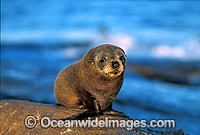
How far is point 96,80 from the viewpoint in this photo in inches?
187

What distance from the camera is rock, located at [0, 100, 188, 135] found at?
14.3ft

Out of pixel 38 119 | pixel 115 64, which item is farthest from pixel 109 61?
pixel 38 119

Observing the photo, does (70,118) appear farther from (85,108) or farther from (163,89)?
(163,89)

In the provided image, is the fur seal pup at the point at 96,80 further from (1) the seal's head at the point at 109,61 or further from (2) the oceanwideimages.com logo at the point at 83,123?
(2) the oceanwideimages.com logo at the point at 83,123

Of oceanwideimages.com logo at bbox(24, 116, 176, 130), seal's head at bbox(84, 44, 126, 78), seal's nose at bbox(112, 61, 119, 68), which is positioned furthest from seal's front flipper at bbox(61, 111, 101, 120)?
seal's nose at bbox(112, 61, 119, 68)

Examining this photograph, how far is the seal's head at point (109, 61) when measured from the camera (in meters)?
4.41

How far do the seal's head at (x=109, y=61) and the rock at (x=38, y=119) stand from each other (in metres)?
0.87

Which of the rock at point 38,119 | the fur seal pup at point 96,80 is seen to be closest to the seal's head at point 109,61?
the fur seal pup at point 96,80

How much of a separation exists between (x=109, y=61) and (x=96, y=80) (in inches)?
19.7

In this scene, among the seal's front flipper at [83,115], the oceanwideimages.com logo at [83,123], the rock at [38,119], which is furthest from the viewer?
the seal's front flipper at [83,115]

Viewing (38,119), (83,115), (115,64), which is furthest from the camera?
(38,119)

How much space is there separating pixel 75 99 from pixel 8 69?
1205 centimetres

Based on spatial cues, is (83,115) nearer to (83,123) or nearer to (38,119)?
(83,123)

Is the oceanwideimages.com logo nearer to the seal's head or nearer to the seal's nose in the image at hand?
the seal's head
